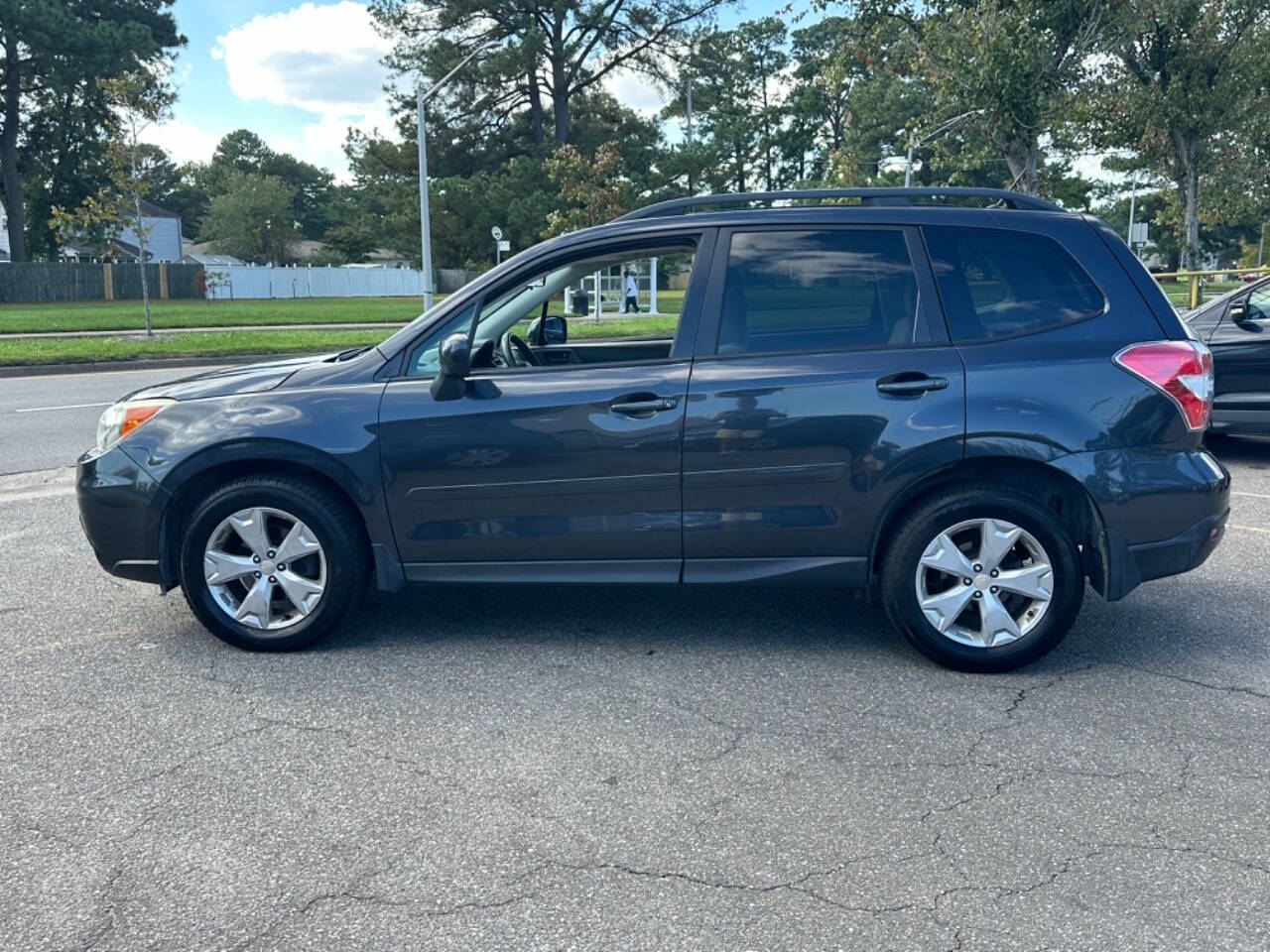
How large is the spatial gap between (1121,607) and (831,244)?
7.45 feet

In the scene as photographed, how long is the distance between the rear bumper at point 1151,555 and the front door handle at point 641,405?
176cm

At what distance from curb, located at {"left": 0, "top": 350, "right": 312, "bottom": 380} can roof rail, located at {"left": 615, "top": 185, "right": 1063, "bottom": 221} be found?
13.1 metres

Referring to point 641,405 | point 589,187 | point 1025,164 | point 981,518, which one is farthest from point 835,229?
point 589,187

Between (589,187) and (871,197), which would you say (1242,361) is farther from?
(589,187)

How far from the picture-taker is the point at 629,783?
3.36m

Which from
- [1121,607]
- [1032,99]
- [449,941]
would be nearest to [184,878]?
[449,941]

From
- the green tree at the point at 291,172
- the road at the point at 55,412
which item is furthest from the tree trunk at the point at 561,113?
the green tree at the point at 291,172

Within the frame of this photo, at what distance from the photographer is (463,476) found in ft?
14.2

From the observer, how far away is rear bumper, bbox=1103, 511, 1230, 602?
4.20 meters

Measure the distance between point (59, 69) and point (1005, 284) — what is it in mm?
50142

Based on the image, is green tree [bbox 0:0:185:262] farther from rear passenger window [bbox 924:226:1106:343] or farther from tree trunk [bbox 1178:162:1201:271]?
rear passenger window [bbox 924:226:1106:343]

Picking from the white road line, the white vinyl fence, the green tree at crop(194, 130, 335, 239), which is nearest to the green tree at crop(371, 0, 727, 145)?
the white vinyl fence

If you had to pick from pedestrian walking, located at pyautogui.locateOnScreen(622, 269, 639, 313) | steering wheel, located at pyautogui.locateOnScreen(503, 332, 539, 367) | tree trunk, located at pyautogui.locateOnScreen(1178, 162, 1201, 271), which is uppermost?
tree trunk, located at pyautogui.locateOnScreen(1178, 162, 1201, 271)

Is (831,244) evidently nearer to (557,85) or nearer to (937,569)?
(937,569)
